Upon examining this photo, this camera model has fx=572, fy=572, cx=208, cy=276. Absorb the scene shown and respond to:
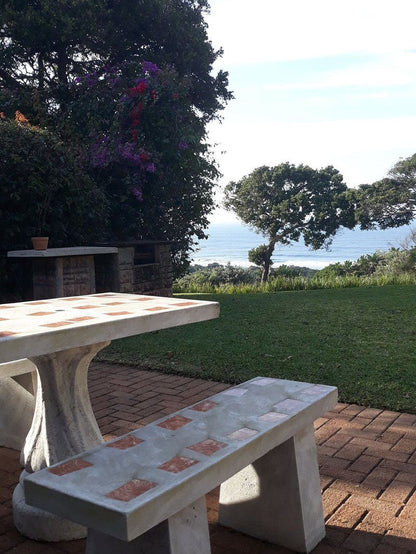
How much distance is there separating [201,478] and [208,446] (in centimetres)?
24

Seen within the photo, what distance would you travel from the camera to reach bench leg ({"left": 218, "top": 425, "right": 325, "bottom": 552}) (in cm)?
267

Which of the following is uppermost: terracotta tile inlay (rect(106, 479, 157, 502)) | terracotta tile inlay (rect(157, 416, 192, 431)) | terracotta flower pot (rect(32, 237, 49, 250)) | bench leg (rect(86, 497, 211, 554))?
terracotta flower pot (rect(32, 237, 49, 250))

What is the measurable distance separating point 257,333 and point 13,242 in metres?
3.55

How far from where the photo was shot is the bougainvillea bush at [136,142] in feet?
34.0

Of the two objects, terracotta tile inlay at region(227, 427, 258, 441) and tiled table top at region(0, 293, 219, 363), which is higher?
tiled table top at region(0, 293, 219, 363)

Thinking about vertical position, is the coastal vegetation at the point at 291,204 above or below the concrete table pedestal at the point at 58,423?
above

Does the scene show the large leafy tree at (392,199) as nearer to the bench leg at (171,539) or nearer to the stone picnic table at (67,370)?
the stone picnic table at (67,370)

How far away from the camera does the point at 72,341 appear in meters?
2.45

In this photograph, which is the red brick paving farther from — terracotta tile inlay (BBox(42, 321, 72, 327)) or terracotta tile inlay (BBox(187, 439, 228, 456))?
terracotta tile inlay (BBox(42, 321, 72, 327))

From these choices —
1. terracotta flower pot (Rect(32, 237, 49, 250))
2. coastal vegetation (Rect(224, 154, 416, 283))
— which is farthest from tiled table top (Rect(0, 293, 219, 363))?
coastal vegetation (Rect(224, 154, 416, 283))

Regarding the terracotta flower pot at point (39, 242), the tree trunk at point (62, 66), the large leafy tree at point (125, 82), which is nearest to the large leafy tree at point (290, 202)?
the large leafy tree at point (125, 82)

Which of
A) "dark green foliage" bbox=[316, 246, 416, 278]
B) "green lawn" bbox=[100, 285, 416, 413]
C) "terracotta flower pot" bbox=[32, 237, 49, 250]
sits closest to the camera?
"green lawn" bbox=[100, 285, 416, 413]

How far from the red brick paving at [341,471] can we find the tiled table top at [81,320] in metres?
1.06

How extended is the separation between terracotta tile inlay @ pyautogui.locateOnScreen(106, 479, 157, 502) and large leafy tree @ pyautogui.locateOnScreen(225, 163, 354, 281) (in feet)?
98.0
